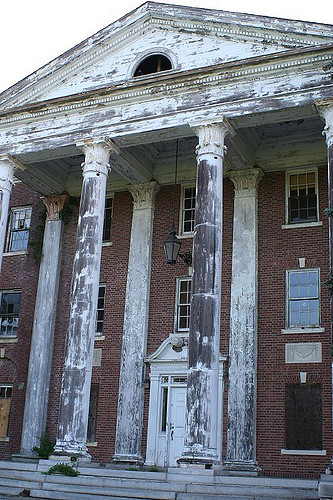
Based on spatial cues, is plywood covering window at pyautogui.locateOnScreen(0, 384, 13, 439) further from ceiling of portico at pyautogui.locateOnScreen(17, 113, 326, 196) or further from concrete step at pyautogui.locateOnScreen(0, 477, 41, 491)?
concrete step at pyautogui.locateOnScreen(0, 477, 41, 491)

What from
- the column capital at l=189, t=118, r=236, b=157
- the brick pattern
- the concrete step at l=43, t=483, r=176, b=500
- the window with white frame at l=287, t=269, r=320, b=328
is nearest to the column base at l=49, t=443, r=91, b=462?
the concrete step at l=43, t=483, r=176, b=500

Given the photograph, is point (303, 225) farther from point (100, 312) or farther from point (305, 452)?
point (100, 312)

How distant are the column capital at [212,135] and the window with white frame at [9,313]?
10.4 m

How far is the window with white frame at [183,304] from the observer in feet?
68.1

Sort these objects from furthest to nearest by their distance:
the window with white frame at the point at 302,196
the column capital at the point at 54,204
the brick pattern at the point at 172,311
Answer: the column capital at the point at 54,204 → the window with white frame at the point at 302,196 → the brick pattern at the point at 172,311

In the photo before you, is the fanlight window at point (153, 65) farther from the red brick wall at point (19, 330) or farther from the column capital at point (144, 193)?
the red brick wall at point (19, 330)

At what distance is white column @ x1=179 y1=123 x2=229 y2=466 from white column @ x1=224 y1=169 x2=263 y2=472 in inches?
131

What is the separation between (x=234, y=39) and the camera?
18125 millimetres

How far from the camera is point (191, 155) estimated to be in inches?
868

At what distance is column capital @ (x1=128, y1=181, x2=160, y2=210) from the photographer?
2225cm

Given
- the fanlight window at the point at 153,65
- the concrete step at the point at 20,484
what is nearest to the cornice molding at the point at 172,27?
the fanlight window at the point at 153,65

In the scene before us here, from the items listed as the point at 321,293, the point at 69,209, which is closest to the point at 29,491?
the point at 321,293

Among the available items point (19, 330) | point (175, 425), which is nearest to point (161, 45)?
point (19, 330)

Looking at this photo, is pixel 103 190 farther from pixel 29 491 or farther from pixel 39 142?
pixel 29 491
